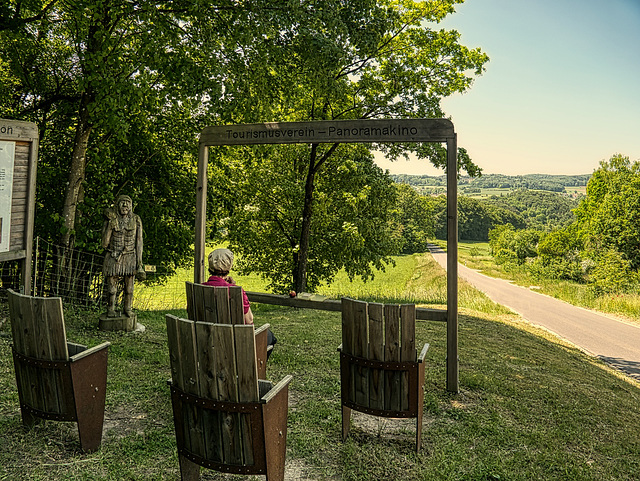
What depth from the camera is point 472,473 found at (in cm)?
333

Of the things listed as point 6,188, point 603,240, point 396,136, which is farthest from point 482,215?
point 6,188

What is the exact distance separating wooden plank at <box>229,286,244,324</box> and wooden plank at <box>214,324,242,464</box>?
1.15m

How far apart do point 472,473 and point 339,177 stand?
1353cm

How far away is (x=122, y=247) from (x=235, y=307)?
167 inches

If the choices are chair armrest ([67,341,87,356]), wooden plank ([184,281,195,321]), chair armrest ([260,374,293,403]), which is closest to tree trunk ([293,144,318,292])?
wooden plank ([184,281,195,321])

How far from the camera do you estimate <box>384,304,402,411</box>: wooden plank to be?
11.8 ft

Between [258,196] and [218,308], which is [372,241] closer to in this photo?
[258,196]

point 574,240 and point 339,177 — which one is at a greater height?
point 339,177

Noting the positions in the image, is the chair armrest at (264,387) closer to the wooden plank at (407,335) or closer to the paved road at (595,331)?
the wooden plank at (407,335)

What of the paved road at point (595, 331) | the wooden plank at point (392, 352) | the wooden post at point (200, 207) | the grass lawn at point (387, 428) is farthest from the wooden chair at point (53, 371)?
the paved road at point (595, 331)

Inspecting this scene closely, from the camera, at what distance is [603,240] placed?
42.6 m

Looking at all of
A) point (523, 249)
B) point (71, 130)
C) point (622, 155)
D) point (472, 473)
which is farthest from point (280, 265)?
point (523, 249)

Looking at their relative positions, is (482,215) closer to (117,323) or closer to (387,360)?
(117,323)

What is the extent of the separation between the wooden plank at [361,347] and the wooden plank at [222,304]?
101cm
